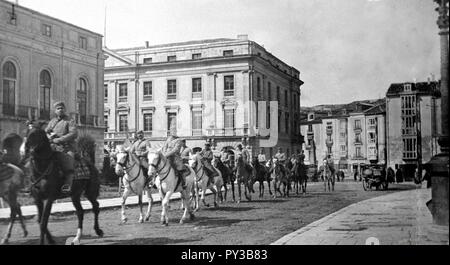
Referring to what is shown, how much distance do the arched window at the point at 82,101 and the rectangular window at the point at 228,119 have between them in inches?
96.2

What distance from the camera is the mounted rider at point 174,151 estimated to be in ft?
26.6

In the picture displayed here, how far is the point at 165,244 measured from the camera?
644cm

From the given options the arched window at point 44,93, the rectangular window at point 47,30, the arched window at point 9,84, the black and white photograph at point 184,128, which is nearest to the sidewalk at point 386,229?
the black and white photograph at point 184,128

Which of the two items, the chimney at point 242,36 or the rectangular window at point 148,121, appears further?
the rectangular window at point 148,121

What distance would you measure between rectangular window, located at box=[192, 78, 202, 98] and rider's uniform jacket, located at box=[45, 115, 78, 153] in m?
2.44

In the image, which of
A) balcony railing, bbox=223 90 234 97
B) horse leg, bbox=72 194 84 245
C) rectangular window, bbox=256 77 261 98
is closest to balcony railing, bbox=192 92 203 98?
balcony railing, bbox=223 90 234 97

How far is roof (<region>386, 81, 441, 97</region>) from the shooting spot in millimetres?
6609

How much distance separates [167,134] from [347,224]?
3711 millimetres

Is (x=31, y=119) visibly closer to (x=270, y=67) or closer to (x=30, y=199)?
(x=30, y=199)

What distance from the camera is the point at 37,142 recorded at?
558cm

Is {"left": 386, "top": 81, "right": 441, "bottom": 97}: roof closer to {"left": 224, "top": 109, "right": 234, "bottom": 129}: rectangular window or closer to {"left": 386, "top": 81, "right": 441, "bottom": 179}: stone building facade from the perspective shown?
{"left": 386, "top": 81, "right": 441, "bottom": 179}: stone building facade

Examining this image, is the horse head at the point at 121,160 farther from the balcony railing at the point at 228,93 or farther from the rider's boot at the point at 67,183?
the balcony railing at the point at 228,93
